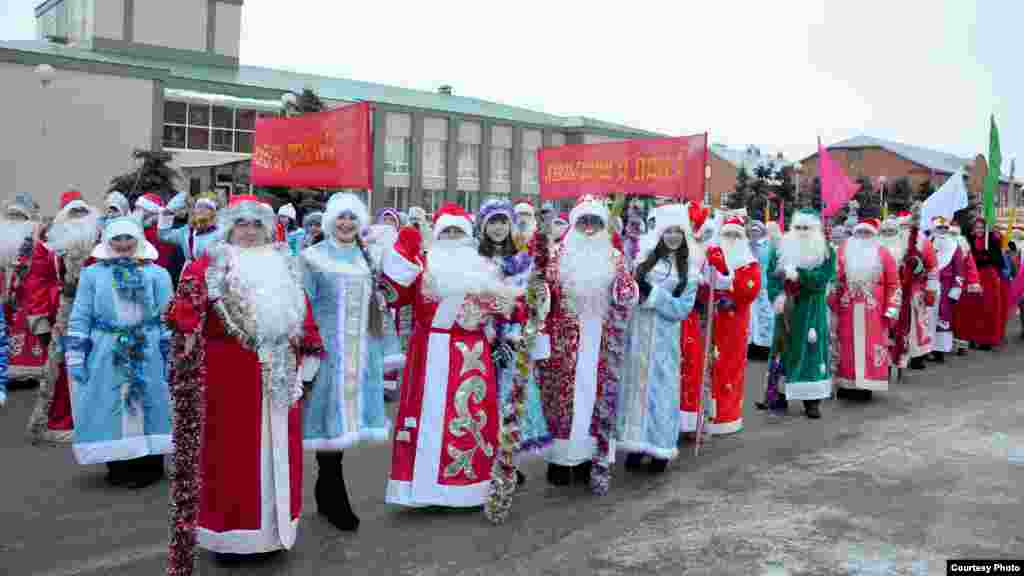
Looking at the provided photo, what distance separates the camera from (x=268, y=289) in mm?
4516

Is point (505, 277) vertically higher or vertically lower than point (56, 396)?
higher

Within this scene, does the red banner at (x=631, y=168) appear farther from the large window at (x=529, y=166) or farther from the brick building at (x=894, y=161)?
the brick building at (x=894, y=161)

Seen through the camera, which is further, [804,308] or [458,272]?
[804,308]

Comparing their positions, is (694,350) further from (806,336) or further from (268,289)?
(268,289)

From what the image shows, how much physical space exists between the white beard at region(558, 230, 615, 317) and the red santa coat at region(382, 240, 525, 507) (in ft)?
2.40

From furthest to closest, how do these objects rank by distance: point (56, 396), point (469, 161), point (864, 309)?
1. point (469, 161)
2. point (864, 309)
3. point (56, 396)

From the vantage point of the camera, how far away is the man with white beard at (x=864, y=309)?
31.0 feet

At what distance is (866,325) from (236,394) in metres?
7.04

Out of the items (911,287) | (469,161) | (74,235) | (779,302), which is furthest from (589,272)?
(469,161)

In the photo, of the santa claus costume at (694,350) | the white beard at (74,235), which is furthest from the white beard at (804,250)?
the white beard at (74,235)

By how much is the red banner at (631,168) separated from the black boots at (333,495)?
595 cm

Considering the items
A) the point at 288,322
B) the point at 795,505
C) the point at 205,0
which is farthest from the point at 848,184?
the point at 205,0

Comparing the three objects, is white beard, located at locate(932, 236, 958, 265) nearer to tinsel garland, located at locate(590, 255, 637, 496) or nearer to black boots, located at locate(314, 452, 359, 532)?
tinsel garland, located at locate(590, 255, 637, 496)

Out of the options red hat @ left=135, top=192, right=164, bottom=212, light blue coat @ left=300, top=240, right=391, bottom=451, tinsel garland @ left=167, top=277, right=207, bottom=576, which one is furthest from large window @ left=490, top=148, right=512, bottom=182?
tinsel garland @ left=167, top=277, right=207, bottom=576
